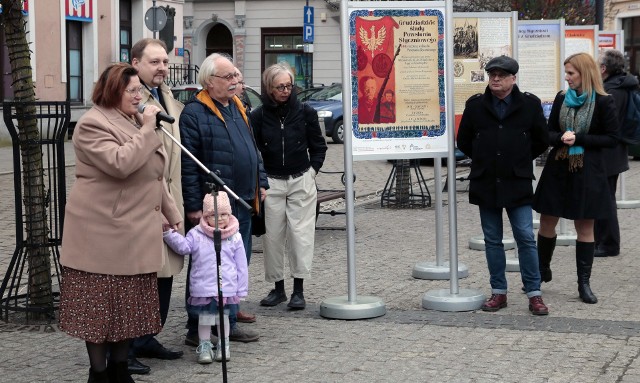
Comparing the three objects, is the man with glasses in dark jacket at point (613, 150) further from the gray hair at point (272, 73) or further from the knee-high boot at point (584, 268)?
the gray hair at point (272, 73)

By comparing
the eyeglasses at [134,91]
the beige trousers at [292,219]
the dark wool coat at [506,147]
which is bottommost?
the beige trousers at [292,219]

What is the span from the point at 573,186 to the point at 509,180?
2.72 ft

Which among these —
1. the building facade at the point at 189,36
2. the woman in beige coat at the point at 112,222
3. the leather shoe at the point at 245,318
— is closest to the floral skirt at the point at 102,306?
the woman in beige coat at the point at 112,222

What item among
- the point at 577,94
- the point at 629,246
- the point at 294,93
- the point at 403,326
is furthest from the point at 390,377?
the point at 629,246

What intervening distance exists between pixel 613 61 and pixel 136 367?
5954 mm

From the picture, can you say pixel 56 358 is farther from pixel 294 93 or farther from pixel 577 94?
pixel 577 94

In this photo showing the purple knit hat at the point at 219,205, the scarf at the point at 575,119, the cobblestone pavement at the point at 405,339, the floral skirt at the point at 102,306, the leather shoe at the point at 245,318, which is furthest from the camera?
the scarf at the point at 575,119

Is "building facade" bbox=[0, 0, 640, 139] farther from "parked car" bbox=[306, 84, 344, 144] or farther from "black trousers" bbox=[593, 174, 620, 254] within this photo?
"black trousers" bbox=[593, 174, 620, 254]

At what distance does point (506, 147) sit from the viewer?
318 inches

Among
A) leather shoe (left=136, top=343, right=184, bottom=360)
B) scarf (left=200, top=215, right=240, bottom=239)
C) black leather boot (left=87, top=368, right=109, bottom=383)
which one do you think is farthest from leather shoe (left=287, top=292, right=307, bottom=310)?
black leather boot (left=87, top=368, right=109, bottom=383)

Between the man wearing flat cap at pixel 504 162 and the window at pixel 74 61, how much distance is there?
21.5 m

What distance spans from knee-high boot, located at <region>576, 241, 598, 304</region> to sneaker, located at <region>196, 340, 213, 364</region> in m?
3.16

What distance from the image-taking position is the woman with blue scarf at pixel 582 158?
28.2 ft

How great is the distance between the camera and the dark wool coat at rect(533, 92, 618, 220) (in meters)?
8.59
